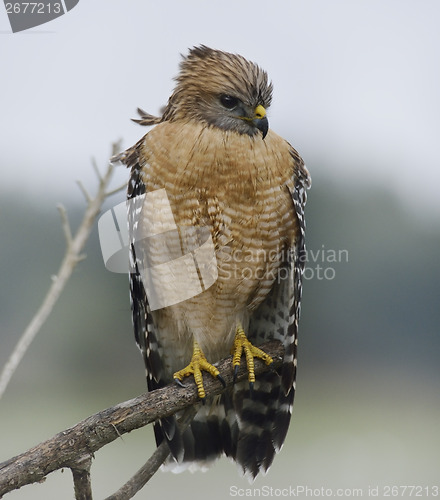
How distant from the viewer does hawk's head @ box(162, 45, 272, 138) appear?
8.46 feet

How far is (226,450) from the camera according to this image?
10.1 feet

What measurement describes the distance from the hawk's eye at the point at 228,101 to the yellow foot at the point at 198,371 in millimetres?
1023

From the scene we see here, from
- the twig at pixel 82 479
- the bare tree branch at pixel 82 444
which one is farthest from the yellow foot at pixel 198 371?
the twig at pixel 82 479

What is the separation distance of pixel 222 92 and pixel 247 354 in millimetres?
Answer: 1079

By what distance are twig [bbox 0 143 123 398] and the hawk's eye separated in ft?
3.25

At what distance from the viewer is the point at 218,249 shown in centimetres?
272

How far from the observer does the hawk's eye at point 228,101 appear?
263 centimetres

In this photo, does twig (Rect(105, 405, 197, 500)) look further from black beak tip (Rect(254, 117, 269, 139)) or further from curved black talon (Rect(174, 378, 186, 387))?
black beak tip (Rect(254, 117, 269, 139))

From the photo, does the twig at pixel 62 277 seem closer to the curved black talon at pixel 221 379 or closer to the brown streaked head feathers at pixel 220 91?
the brown streaked head feathers at pixel 220 91

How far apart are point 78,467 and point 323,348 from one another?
22.4 feet

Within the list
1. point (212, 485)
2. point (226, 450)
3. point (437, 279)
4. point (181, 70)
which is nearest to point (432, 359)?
point (437, 279)

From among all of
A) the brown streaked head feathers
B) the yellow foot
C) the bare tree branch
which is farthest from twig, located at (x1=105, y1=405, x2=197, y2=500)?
the brown streaked head feathers

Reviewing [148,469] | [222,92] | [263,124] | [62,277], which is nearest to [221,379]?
[148,469]

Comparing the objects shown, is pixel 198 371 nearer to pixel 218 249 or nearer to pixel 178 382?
pixel 178 382
